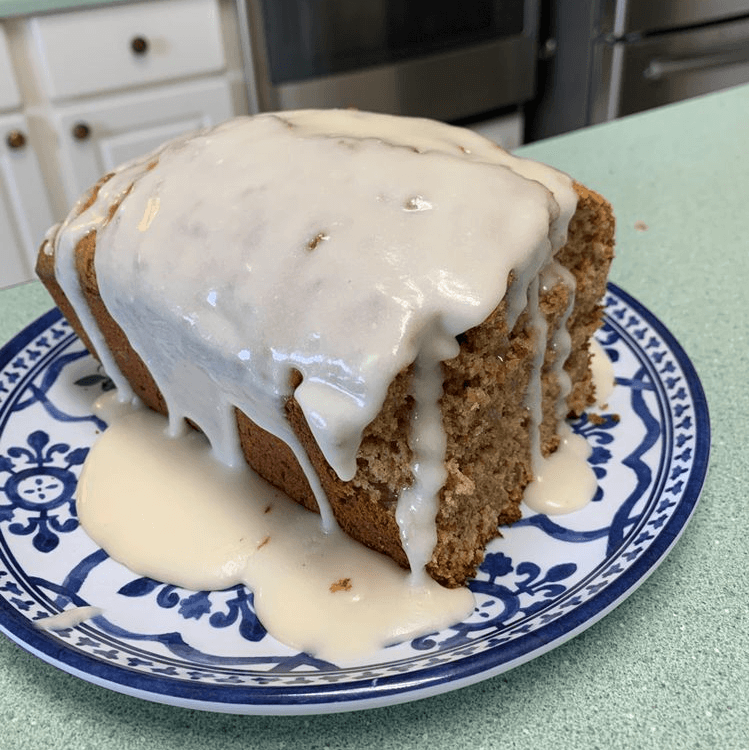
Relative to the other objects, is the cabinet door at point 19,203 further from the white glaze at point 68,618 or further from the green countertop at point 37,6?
the white glaze at point 68,618

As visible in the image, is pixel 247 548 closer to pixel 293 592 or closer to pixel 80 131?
pixel 293 592

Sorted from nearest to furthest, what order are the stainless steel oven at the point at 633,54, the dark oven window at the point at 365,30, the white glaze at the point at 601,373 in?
the white glaze at the point at 601,373
the dark oven window at the point at 365,30
the stainless steel oven at the point at 633,54

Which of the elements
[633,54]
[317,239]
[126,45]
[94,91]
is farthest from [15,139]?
[633,54]

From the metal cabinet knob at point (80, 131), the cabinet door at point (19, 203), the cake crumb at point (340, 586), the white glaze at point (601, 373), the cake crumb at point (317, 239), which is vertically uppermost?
the cake crumb at point (317, 239)

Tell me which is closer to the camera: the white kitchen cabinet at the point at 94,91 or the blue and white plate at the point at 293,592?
the blue and white plate at the point at 293,592

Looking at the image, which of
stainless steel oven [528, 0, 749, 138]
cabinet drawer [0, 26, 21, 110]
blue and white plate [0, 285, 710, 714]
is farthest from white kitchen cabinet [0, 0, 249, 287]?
blue and white plate [0, 285, 710, 714]

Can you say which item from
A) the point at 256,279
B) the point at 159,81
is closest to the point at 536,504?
the point at 256,279

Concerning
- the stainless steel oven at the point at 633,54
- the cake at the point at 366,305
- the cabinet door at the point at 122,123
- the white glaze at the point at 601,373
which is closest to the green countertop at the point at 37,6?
the cabinet door at the point at 122,123
